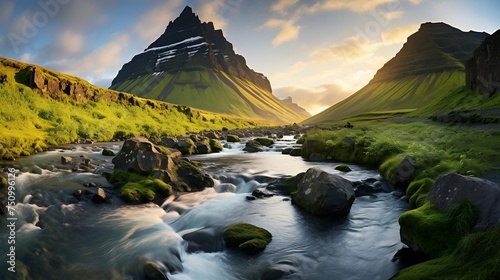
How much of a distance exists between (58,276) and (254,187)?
11571 mm

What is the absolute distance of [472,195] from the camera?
24.0ft

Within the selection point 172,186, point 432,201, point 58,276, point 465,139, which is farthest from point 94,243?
point 465,139

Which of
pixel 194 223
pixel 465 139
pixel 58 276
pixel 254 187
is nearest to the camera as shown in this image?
pixel 58 276

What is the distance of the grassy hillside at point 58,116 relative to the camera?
27.7m

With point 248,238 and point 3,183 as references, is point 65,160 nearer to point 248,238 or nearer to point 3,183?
point 3,183

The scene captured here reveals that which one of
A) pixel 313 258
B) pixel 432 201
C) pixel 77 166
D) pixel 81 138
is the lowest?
pixel 313 258

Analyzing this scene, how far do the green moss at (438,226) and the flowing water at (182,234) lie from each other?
126 cm

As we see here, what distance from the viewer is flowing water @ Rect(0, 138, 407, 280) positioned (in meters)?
8.86

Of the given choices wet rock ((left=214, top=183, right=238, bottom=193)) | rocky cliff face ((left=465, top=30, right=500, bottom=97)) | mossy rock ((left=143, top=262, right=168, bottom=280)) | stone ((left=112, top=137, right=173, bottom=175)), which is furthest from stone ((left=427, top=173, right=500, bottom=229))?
rocky cliff face ((left=465, top=30, right=500, bottom=97))

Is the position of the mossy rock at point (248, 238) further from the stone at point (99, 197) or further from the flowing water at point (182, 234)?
the stone at point (99, 197)

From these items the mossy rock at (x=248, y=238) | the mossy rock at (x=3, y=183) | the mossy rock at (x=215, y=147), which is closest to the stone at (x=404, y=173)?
the mossy rock at (x=248, y=238)

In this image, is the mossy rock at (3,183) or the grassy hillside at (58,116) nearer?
the mossy rock at (3,183)

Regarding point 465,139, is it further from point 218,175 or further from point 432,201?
point 218,175

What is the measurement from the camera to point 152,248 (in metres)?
10.0
